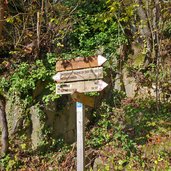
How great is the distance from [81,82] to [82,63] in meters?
0.27

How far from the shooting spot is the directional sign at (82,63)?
3832 millimetres

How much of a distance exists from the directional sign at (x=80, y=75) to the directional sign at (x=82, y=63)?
0.19ft

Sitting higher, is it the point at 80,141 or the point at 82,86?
the point at 82,86

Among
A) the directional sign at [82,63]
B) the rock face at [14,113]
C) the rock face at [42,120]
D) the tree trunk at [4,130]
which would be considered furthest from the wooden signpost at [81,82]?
the rock face at [14,113]

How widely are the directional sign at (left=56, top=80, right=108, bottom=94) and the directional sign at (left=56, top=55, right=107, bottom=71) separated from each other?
23 cm

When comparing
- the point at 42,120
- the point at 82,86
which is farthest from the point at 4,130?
the point at 82,86

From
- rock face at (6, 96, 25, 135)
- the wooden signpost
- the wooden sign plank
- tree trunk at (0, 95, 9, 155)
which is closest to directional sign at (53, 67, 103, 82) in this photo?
the wooden signpost

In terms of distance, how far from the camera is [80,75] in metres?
3.91

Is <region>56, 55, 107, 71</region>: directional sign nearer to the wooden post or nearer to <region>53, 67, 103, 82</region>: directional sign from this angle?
<region>53, 67, 103, 82</region>: directional sign

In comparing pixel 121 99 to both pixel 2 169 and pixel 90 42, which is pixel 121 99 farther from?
pixel 2 169

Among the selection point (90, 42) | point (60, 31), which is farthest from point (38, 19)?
point (90, 42)

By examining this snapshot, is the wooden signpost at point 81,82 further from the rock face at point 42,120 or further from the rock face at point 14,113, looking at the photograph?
the rock face at point 14,113

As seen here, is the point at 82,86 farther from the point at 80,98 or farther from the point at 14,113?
the point at 14,113

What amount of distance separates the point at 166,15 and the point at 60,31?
8.94 ft
